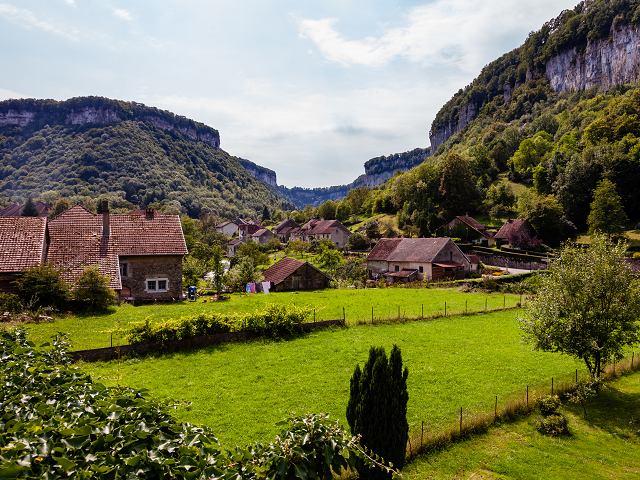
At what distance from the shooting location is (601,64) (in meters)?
119

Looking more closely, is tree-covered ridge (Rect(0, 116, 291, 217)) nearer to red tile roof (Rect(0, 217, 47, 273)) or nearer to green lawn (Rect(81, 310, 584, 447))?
red tile roof (Rect(0, 217, 47, 273))

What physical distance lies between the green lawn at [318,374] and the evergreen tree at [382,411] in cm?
325

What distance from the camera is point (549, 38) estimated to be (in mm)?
146500

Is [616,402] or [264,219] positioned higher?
[264,219]

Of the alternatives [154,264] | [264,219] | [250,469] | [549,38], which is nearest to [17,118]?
[264,219]

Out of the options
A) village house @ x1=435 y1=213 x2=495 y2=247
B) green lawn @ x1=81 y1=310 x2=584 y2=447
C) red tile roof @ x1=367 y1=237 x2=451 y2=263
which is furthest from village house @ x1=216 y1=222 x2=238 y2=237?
green lawn @ x1=81 y1=310 x2=584 y2=447

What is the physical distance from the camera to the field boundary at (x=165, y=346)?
48.9 feet

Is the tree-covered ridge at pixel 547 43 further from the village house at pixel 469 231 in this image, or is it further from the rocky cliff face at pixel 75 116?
the rocky cliff face at pixel 75 116

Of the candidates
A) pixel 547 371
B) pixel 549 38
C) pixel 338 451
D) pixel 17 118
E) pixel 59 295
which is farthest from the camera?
pixel 17 118

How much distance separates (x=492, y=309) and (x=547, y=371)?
1254cm

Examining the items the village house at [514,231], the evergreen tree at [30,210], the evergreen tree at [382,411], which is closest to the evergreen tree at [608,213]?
the village house at [514,231]

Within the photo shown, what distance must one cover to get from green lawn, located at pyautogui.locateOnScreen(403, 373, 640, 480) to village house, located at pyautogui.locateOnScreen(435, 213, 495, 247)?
56.1 metres

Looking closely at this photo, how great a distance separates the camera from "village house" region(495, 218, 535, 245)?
59097 mm

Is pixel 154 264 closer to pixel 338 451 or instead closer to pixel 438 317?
pixel 438 317
